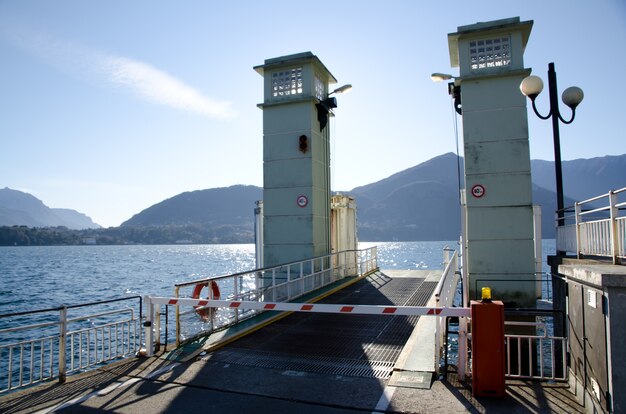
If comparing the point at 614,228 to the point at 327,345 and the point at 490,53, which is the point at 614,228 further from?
the point at 490,53

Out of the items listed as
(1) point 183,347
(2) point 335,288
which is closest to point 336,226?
(2) point 335,288

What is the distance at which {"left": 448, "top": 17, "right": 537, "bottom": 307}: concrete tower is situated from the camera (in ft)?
42.3

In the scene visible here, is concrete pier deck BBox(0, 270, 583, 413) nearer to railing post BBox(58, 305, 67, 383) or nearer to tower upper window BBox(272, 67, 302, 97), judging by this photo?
railing post BBox(58, 305, 67, 383)

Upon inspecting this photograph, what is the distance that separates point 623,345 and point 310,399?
3461mm

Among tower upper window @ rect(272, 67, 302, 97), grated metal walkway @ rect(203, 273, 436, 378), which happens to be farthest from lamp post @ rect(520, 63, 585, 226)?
tower upper window @ rect(272, 67, 302, 97)

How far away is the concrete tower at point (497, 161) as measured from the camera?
42.3 feet

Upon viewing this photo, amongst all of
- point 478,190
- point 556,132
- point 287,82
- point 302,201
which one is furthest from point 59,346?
point 556,132

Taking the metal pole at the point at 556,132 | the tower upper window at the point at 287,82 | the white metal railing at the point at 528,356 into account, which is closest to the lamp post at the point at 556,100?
the metal pole at the point at 556,132

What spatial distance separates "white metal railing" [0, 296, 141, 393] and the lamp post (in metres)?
9.72

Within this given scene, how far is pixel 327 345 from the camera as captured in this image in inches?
331

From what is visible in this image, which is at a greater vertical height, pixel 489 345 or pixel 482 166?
pixel 482 166

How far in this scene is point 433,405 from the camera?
5.44 metres

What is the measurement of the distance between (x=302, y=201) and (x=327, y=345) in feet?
24.6

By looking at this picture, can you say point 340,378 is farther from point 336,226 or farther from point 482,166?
point 336,226
